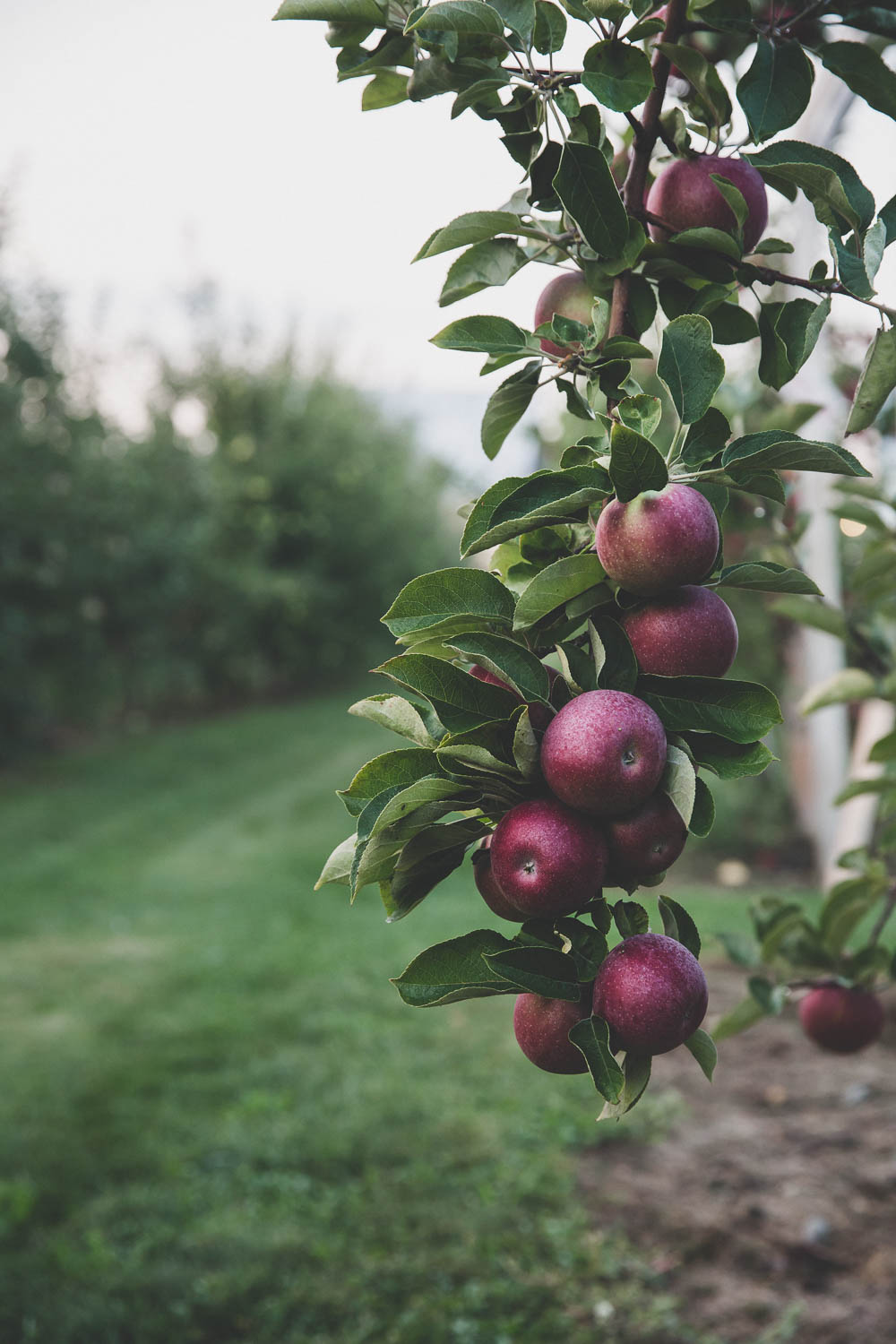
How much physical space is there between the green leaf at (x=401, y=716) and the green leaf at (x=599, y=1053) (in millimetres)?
251

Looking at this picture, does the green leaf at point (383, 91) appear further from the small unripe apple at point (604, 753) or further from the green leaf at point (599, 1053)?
the green leaf at point (599, 1053)

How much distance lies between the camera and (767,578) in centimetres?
85

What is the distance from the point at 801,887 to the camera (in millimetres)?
7090

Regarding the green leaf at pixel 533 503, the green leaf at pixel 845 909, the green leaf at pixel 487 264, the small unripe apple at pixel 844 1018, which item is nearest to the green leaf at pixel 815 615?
the green leaf at pixel 845 909

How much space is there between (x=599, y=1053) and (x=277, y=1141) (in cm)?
293

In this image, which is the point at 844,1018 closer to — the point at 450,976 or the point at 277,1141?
the point at 450,976

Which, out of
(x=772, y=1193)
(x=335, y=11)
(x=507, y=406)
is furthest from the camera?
(x=772, y=1193)

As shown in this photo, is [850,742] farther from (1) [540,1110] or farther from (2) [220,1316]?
(2) [220,1316]

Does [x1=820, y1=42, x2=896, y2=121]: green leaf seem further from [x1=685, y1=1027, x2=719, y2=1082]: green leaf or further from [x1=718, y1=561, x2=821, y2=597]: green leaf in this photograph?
[x1=685, y1=1027, x2=719, y2=1082]: green leaf

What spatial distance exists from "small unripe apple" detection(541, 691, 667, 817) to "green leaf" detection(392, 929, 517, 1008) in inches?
5.6

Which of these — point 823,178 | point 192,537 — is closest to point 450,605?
point 823,178

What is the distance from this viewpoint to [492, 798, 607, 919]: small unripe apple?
768 mm

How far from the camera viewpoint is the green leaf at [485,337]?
3.14 feet

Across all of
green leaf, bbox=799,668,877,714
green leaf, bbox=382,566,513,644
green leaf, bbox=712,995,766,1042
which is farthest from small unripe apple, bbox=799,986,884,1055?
green leaf, bbox=382,566,513,644
